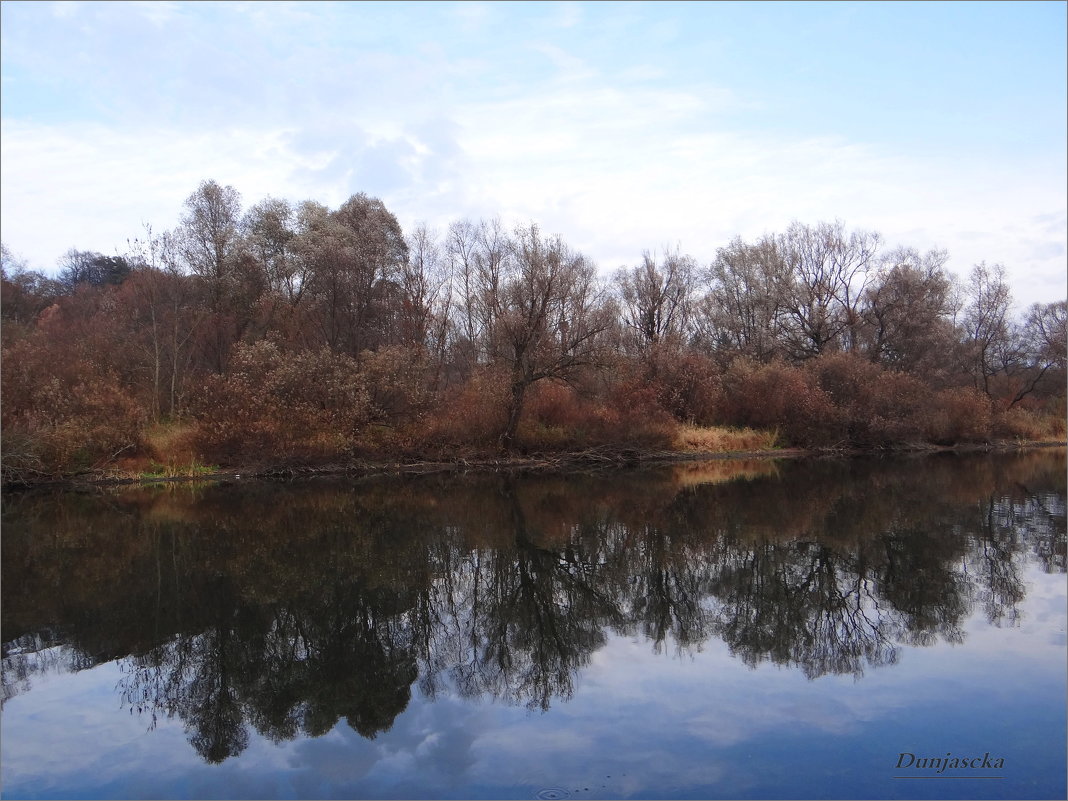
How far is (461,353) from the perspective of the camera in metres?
37.8

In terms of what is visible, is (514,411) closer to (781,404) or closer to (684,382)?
A: (684,382)

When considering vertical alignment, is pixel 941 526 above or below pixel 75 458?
below

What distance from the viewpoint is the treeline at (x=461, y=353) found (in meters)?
26.6

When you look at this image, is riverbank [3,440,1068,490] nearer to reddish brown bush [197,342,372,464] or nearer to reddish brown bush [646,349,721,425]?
reddish brown bush [197,342,372,464]

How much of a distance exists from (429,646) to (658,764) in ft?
12.1

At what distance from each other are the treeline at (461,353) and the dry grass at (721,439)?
2.05ft

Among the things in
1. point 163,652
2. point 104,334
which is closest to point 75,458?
point 104,334

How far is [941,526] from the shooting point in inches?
602

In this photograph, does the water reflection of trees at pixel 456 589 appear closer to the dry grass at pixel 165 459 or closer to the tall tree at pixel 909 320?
the dry grass at pixel 165 459

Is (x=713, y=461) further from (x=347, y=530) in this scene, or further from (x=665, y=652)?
(x=665, y=652)

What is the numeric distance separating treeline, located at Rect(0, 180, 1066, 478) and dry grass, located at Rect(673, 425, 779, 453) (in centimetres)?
62

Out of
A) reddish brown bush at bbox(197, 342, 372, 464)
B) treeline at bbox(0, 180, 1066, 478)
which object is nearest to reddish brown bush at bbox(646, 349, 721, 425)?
treeline at bbox(0, 180, 1066, 478)

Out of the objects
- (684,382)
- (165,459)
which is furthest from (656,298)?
(165,459)

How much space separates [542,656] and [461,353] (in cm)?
2987
